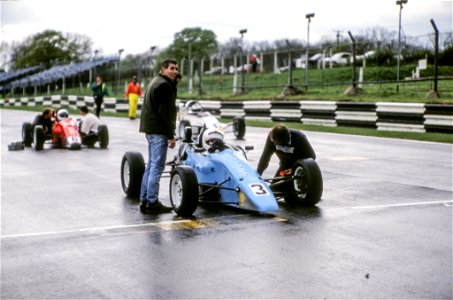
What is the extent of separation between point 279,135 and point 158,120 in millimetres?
1476

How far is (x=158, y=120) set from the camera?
8883mm

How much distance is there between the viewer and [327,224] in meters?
7.97

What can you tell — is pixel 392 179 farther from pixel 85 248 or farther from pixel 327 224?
pixel 85 248

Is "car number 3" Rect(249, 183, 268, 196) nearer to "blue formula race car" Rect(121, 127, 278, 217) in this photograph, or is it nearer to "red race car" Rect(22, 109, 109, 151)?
"blue formula race car" Rect(121, 127, 278, 217)

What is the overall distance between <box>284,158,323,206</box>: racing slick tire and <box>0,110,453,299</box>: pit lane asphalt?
0.55 ft

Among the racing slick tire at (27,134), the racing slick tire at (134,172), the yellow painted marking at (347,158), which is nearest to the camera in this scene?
the racing slick tire at (134,172)

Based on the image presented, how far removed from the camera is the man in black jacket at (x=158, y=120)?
348 inches

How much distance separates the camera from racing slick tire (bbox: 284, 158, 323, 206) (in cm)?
891

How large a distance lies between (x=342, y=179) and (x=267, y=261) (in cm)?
555

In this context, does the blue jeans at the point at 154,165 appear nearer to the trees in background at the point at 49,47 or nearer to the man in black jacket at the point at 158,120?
the man in black jacket at the point at 158,120

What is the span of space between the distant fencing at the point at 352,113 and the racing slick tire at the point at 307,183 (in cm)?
1024

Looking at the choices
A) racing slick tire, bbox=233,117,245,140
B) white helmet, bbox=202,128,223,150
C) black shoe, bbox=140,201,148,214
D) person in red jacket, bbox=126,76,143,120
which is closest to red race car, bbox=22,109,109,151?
racing slick tire, bbox=233,117,245,140

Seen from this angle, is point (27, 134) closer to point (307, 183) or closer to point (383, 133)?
point (383, 133)

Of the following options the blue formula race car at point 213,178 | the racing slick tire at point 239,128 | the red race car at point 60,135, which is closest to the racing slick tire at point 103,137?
the red race car at point 60,135
